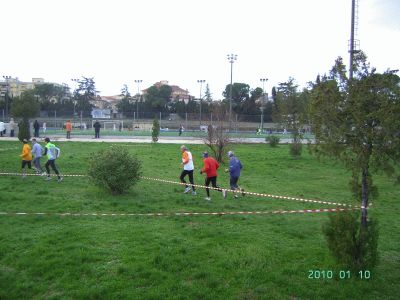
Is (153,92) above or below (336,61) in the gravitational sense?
above

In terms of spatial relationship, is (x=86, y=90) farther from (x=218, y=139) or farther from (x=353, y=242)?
(x=353, y=242)

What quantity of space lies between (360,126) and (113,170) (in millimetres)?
7201

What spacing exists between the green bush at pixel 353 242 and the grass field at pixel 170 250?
20 centimetres

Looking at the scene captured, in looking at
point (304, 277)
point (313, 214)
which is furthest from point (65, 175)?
point (304, 277)

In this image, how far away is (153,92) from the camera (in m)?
89.7

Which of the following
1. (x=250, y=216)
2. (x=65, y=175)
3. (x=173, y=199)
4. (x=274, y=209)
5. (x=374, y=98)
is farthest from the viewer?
(x=65, y=175)

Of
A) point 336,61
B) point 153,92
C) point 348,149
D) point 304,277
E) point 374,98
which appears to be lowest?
point 304,277

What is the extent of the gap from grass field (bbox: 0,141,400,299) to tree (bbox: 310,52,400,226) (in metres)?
1.33

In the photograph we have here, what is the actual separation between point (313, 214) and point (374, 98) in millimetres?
4724

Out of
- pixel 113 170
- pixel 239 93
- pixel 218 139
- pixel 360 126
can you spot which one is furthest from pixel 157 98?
pixel 360 126

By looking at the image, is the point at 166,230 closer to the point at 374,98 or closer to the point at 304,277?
the point at 304,277

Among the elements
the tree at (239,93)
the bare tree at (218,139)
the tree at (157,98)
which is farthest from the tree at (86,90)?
the bare tree at (218,139)

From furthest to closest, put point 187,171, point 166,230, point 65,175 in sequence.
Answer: point 65,175 < point 187,171 < point 166,230

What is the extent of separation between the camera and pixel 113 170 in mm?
11320
